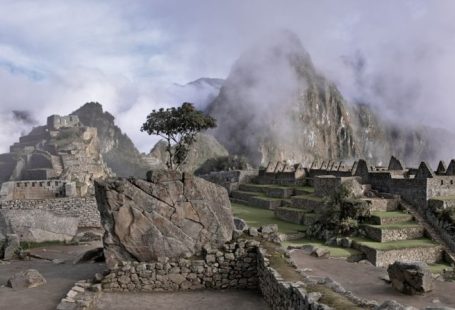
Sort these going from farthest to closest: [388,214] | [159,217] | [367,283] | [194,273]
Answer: [388,214], [367,283], [159,217], [194,273]

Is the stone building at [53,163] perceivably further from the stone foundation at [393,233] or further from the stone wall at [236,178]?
the stone foundation at [393,233]

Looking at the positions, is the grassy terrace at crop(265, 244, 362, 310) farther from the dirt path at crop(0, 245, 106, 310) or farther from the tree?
the tree

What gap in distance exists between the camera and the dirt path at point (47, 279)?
426 inches

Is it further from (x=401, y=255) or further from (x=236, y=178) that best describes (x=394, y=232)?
(x=236, y=178)

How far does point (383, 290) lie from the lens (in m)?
12.6

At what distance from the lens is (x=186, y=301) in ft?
36.8

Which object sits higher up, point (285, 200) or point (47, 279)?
point (285, 200)

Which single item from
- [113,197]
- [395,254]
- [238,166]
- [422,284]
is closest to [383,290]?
[422,284]

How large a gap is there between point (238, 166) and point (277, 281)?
59.2 meters

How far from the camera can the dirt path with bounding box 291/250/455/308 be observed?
11633 mm

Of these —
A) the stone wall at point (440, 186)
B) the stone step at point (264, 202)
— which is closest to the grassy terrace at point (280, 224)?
the stone step at point (264, 202)

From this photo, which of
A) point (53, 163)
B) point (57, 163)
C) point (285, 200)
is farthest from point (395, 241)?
point (57, 163)

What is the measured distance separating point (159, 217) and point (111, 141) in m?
62.6

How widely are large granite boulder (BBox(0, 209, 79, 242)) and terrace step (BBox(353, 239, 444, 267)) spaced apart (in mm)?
12996
